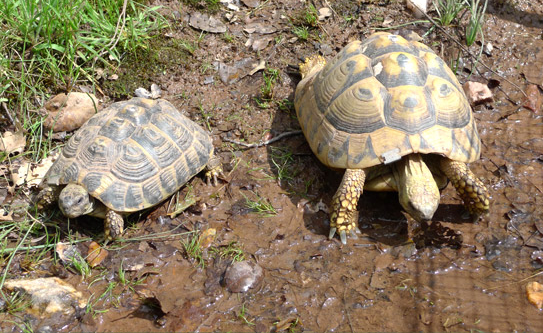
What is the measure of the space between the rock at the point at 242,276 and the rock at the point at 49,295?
3.93 feet

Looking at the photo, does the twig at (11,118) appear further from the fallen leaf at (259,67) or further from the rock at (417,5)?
the rock at (417,5)

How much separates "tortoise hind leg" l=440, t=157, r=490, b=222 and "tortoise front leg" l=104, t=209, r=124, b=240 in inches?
118

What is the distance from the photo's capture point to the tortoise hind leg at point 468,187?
4152 mm

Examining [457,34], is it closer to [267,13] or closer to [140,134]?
[267,13]

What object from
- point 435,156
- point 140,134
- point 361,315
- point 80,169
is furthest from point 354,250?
point 80,169

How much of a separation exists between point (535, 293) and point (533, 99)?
109 inches

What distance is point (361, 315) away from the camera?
143 inches

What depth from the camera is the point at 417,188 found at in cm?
393

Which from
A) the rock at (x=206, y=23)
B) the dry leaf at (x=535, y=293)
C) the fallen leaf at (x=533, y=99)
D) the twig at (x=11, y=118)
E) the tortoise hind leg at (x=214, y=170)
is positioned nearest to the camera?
the dry leaf at (x=535, y=293)

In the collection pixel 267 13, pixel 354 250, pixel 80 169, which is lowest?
pixel 354 250

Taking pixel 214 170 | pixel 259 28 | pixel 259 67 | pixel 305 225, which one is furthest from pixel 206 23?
pixel 305 225

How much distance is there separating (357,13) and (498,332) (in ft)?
14.1

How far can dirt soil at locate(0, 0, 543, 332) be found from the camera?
3.70 metres

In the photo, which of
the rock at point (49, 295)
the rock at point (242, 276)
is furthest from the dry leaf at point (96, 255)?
the rock at point (242, 276)
